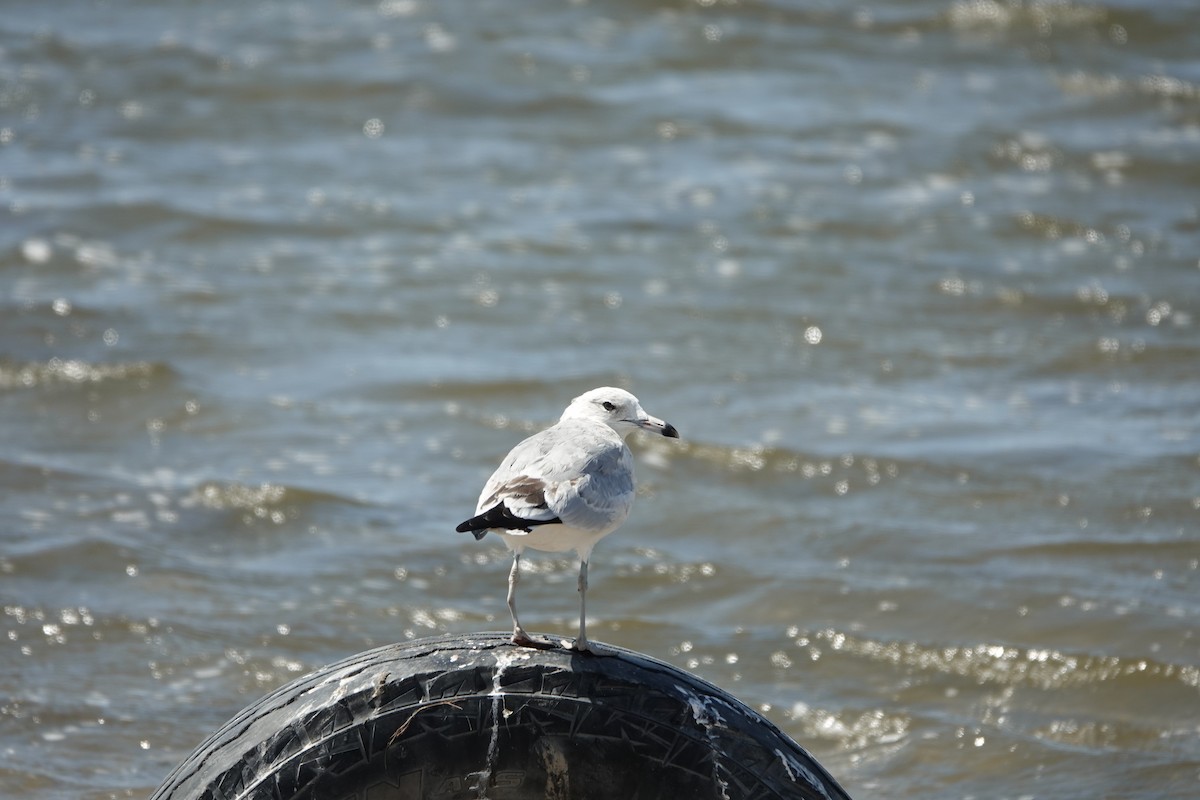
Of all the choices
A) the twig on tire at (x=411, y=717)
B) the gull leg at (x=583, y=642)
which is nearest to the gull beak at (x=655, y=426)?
the gull leg at (x=583, y=642)

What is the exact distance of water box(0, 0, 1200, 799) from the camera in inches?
229

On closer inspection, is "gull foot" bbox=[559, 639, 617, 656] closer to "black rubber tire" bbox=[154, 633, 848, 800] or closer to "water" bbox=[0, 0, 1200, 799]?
"black rubber tire" bbox=[154, 633, 848, 800]

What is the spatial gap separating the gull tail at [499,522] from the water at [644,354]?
226 centimetres

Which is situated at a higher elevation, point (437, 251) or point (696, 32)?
point (696, 32)

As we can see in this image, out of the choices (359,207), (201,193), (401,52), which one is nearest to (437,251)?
(359,207)

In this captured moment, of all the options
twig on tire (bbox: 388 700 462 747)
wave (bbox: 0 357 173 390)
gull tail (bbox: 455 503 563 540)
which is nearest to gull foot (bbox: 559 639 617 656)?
twig on tire (bbox: 388 700 462 747)

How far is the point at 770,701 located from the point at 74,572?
120 inches

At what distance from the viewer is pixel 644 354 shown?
9266 mm

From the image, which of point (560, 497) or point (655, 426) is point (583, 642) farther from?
point (655, 426)

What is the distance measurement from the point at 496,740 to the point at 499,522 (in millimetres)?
594

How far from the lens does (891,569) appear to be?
666cm

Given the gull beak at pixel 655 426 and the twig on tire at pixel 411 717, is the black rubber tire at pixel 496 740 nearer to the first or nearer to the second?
the twig on tire at pixel 411 717

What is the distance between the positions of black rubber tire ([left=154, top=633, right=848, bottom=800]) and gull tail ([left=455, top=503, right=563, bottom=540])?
46 centimetres

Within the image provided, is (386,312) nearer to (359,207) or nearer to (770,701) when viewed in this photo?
(359,207)
